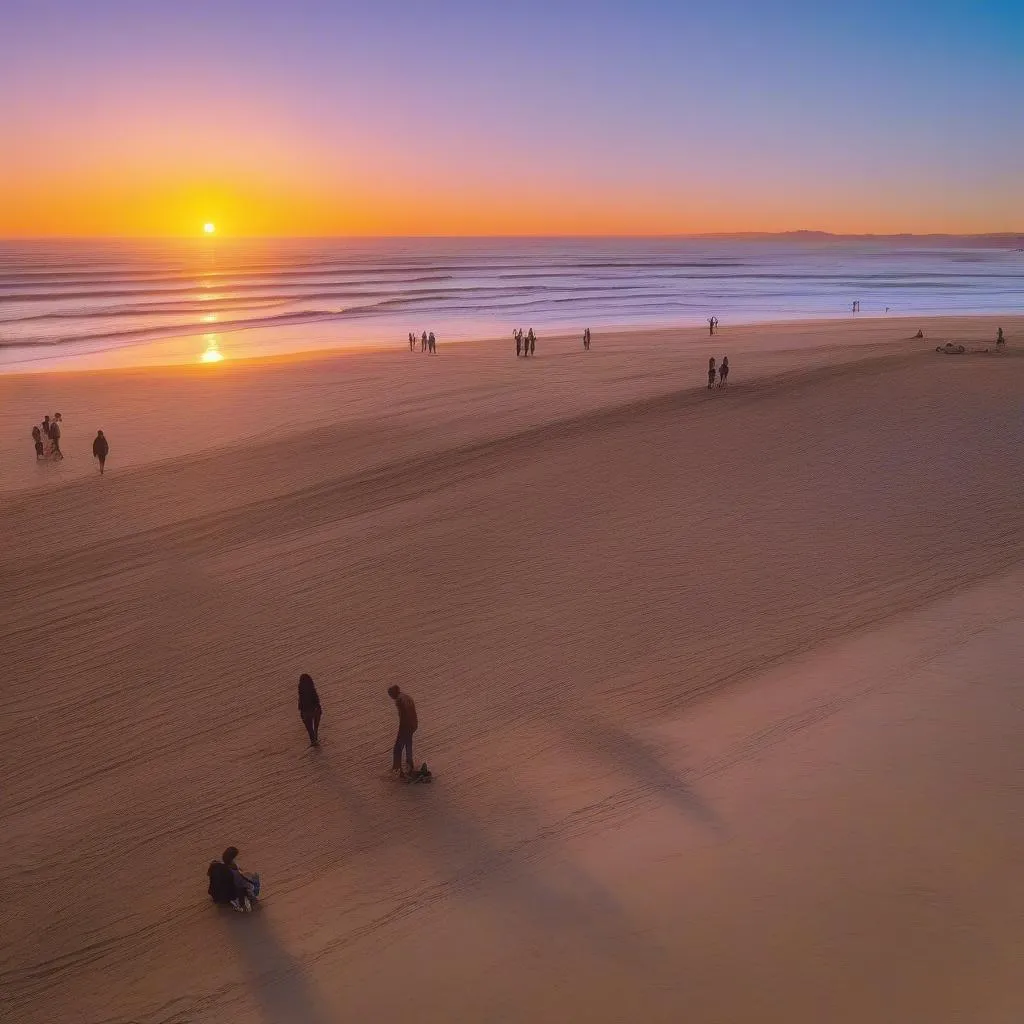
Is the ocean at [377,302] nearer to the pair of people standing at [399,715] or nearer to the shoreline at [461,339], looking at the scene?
the shoreline at [461,339]

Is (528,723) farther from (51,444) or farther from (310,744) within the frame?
(51,444)

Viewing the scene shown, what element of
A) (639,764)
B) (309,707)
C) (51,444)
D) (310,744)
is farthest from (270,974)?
(51,444)

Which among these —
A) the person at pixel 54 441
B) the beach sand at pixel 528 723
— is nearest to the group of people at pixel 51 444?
the person at pixel 54 441

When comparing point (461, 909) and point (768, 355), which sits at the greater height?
point (768, 355)

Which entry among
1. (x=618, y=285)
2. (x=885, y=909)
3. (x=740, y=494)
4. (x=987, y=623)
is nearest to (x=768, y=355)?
(x=740, y=494)

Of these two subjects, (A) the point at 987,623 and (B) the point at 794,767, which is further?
(A) the point at 987,623

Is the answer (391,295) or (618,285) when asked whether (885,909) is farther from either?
(618,285)
